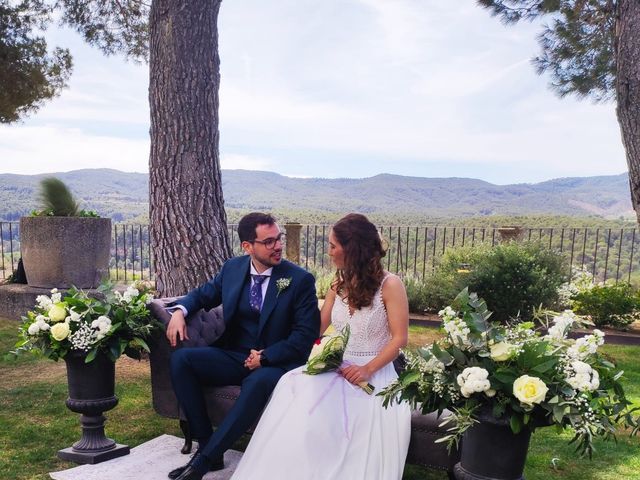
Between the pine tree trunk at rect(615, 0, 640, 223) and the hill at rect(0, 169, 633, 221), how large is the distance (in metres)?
59.5

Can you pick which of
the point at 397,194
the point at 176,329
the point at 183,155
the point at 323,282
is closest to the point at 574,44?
the point at 323,282

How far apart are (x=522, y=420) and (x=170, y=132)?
4639mm

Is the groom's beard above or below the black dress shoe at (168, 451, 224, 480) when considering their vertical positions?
above

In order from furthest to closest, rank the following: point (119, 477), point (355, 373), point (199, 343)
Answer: point (199, 343)
point (119, 477)
point (355, 373)

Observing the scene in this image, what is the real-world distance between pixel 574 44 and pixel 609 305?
5329mm

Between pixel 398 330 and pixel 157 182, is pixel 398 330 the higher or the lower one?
the lower one

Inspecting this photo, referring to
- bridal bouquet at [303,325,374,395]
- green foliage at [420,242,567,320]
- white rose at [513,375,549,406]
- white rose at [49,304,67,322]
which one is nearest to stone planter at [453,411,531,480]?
white rose at [513,375,549,406]

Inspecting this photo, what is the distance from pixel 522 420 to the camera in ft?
7.27

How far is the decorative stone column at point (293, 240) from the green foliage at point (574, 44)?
5137 mm

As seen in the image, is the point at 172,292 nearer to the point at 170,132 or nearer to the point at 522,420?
the point at 170,132

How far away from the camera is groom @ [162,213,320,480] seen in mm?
3365

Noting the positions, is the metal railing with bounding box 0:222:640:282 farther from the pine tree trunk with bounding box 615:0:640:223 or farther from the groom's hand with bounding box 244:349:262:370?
the groom's hand with bounding box 244:349:262:370

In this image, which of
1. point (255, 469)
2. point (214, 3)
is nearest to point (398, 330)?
point (255, 469)

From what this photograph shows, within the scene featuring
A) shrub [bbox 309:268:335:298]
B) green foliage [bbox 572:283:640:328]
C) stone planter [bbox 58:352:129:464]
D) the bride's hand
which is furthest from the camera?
shrub [bbox 309:268:335:298]
